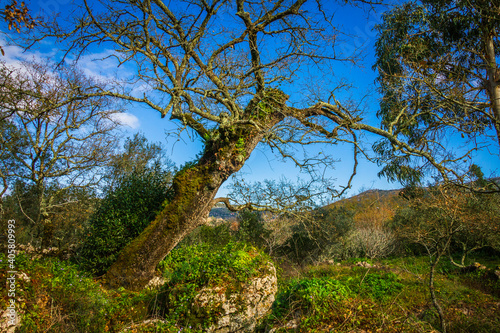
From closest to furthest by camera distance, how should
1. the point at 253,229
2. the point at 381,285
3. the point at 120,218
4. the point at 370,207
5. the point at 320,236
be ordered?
1. the point at 381,285
2. the point at 120,218
3. the point at 253,229
4. the point at 320,236
5. the point at 370,207

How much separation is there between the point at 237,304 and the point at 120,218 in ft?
13.8

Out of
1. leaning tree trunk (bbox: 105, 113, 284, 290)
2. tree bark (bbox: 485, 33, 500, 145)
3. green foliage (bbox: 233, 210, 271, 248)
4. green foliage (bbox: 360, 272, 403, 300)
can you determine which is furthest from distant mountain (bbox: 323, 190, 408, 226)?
leaning tree trunk (bbox: 105, 113, 284, 290)

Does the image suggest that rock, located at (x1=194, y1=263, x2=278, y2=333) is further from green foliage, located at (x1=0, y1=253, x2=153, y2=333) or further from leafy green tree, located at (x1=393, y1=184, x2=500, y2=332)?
leafy green tree, located at (x1=393, y1=184, x2=500, y2=332)

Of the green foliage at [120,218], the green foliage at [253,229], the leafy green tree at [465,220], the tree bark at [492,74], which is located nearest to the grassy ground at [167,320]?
the green foliage at [120,218]

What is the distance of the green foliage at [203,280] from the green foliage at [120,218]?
2143 millimetres

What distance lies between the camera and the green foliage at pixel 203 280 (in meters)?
4.11

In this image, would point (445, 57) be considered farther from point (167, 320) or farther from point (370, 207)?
point (370, 207)

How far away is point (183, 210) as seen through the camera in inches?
228

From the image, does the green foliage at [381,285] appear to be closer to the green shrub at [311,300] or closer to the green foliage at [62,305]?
the green shrub at [311,300]

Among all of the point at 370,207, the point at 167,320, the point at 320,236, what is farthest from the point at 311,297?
the point at 370,207

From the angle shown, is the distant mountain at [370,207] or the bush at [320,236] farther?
the distant mountain at [370,207]

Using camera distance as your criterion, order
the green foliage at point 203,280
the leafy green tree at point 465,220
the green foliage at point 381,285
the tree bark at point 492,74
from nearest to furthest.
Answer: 1. the green foliage at point 203,280
2. the green foliage at point 381,285
3. the leafy green tree at point 465,220
4. the tree bark at point 492,74

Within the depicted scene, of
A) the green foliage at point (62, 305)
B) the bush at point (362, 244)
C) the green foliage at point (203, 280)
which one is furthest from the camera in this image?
the bush at point (362, 244)

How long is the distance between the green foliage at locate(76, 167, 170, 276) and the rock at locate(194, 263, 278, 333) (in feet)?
10.9
